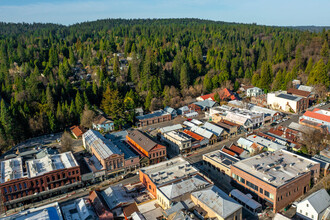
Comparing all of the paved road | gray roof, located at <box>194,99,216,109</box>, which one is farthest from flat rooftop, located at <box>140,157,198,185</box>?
gray roof, located at <box>194,99,216,109</box>

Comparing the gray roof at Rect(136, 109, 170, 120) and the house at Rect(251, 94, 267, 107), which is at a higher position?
the house at Rect(251, 94, 267, 107)

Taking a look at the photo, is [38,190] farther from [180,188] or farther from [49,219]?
[180,188]

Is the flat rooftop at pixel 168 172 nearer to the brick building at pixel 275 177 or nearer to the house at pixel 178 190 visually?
the house at pixel 178 190

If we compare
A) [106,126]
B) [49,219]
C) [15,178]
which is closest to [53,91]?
[106,126]

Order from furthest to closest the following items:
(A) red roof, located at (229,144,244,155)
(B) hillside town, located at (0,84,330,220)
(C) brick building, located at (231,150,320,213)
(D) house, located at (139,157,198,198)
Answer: (A) red roof, located at (229,144,244,155)
(D) house, located at (139,157,198,198)
(C) brick building, located at (231,150,320,213)
(B) hillside town, located at (0,84,330,220)

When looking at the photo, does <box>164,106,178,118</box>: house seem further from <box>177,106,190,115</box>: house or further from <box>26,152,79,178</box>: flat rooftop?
<box>26,152,79,178</box>: flat rooftop

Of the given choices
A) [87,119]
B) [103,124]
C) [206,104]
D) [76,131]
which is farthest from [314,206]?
[87,119]
